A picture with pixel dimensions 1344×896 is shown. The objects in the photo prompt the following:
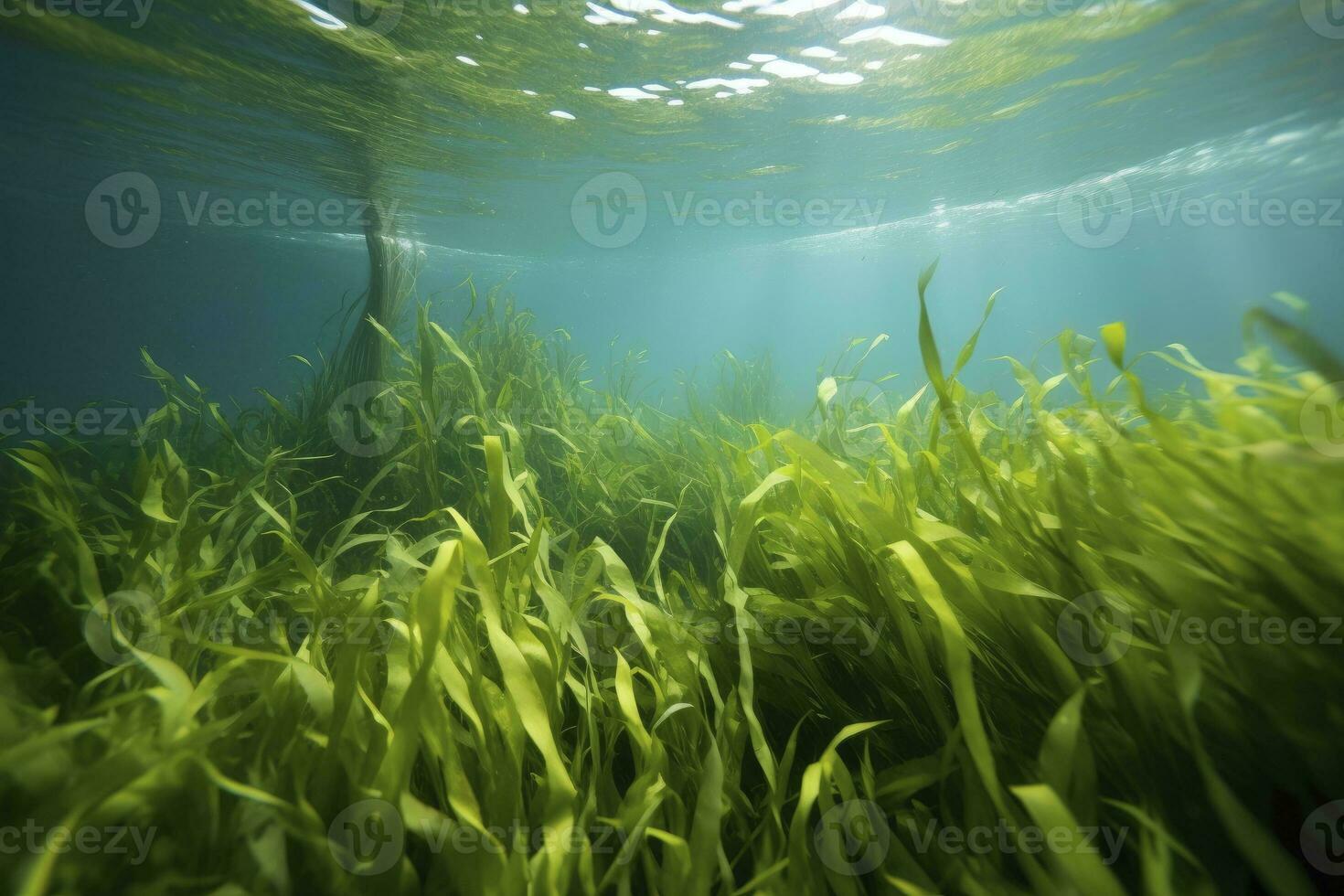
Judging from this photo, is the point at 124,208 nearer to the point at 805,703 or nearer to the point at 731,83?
the point at 731,83

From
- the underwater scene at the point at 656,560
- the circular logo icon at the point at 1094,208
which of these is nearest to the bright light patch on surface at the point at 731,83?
the underwater scene at the point at 656,560

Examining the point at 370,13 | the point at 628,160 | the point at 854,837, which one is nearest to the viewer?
the point at 854,837

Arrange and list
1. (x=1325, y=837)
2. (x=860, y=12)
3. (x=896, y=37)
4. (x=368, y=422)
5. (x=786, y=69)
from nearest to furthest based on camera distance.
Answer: (x=1325, y=837), (x=368, y=422), (x=860, y=12), (x=896, y=37), (x=786, y=69)

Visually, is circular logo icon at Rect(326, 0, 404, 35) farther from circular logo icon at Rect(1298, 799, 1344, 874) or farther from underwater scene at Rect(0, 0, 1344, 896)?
circular logo icon at Rect(1298, 799, 1344, 874)

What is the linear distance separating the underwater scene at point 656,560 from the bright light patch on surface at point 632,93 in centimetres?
8

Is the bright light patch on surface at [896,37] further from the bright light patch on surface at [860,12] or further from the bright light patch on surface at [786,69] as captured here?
the bright light patch on surface at [786,69]

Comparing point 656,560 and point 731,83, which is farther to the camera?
point 731,83

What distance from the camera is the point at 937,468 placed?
191 cm

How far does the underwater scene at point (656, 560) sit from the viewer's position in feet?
3.80

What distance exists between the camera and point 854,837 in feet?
4.18

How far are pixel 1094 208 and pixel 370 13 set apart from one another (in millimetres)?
34582

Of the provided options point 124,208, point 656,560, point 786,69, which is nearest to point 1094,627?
point 656,560

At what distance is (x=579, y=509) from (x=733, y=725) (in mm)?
2701

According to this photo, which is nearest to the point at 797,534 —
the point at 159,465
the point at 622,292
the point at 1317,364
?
the point at 1317,364
